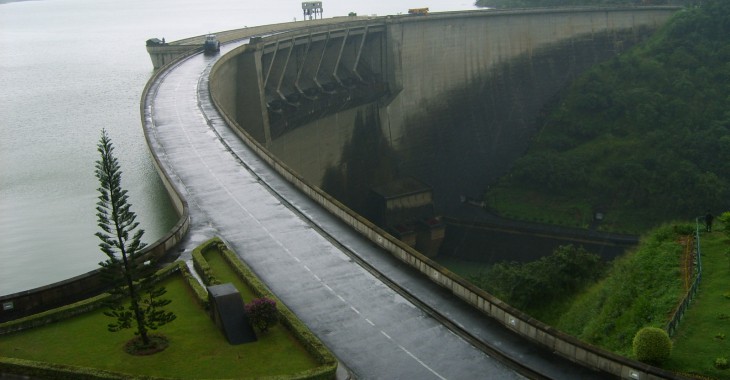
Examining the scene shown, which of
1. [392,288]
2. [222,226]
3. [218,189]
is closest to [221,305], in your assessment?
[392,288]

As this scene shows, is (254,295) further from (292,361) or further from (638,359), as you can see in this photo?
(638,359)

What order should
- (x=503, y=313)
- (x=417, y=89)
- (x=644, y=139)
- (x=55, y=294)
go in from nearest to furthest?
(x=503, y=313) → (x=55, y=294) → (x=644, y=139) → (x=417, y=89)

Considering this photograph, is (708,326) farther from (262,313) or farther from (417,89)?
(417,89)

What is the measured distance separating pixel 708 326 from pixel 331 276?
12919mm

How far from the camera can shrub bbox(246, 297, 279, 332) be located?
79.5 ft

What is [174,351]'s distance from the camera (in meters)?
23.2

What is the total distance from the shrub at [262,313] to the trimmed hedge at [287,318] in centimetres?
63

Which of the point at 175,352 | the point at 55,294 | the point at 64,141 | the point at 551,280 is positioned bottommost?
the point at 551,280

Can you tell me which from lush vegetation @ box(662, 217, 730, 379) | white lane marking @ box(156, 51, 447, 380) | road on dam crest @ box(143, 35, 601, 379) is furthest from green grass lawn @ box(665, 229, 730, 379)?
white lane marking @ box(156, 51, 447, 380)

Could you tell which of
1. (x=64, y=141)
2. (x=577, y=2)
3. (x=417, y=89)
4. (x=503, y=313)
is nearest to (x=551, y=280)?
(x=503, y=313)

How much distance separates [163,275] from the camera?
28641 mm

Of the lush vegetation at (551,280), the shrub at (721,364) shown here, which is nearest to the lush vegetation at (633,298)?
the lush vegetation at (551,280)

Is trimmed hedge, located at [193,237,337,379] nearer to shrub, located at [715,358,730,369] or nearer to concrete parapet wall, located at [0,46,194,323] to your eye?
concrete parapet wall, located at [0,46,194,323]

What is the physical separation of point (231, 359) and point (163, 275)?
22.7 ft
